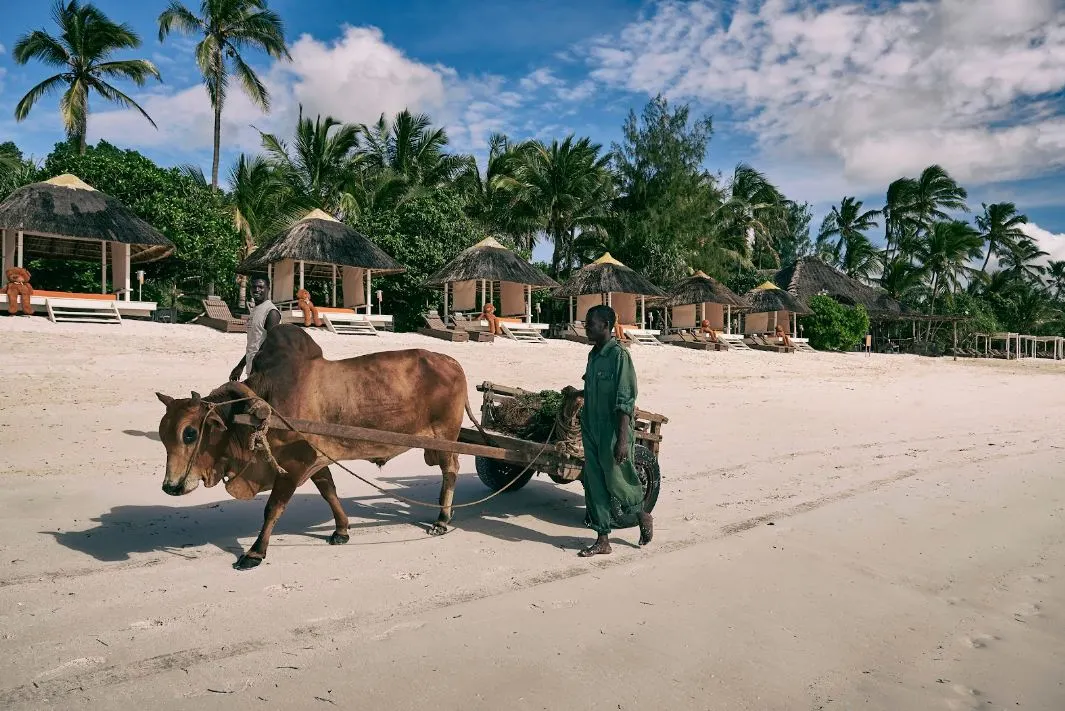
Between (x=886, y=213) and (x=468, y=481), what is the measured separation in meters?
54.3

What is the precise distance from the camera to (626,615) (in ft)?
13.0

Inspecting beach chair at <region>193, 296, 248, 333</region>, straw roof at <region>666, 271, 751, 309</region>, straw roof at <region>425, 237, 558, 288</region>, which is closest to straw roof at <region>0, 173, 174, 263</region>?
beach chair at <region>193, 296, 248, 333</region>

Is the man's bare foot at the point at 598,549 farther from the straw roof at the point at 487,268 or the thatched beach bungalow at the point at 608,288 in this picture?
the thatched beach bungalow at the point at 608,288

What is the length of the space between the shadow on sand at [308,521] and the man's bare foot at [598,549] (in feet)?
0.89

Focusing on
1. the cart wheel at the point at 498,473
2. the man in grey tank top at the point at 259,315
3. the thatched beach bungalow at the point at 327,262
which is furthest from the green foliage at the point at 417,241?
the cart wheel at the point at 498,473

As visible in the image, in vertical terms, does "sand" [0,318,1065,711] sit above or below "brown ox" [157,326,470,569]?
below

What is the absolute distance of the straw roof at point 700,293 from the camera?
3281 cm

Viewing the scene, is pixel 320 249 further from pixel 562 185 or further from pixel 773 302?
pixel 773 302

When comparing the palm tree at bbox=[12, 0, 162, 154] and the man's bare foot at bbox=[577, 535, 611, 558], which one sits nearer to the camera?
the man's bare foot at bbox=[577, 535, 611, 558]

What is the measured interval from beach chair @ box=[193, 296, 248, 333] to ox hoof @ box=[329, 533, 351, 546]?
13.7 meters

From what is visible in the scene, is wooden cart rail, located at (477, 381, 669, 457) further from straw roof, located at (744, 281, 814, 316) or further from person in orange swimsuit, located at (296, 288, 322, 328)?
straw roof, located at (744, 281, 814, 316)

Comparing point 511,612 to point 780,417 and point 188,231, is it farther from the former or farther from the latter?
point 188,231

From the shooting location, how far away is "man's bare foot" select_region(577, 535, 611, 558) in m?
5.00

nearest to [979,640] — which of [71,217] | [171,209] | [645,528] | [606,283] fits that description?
[645,528]
